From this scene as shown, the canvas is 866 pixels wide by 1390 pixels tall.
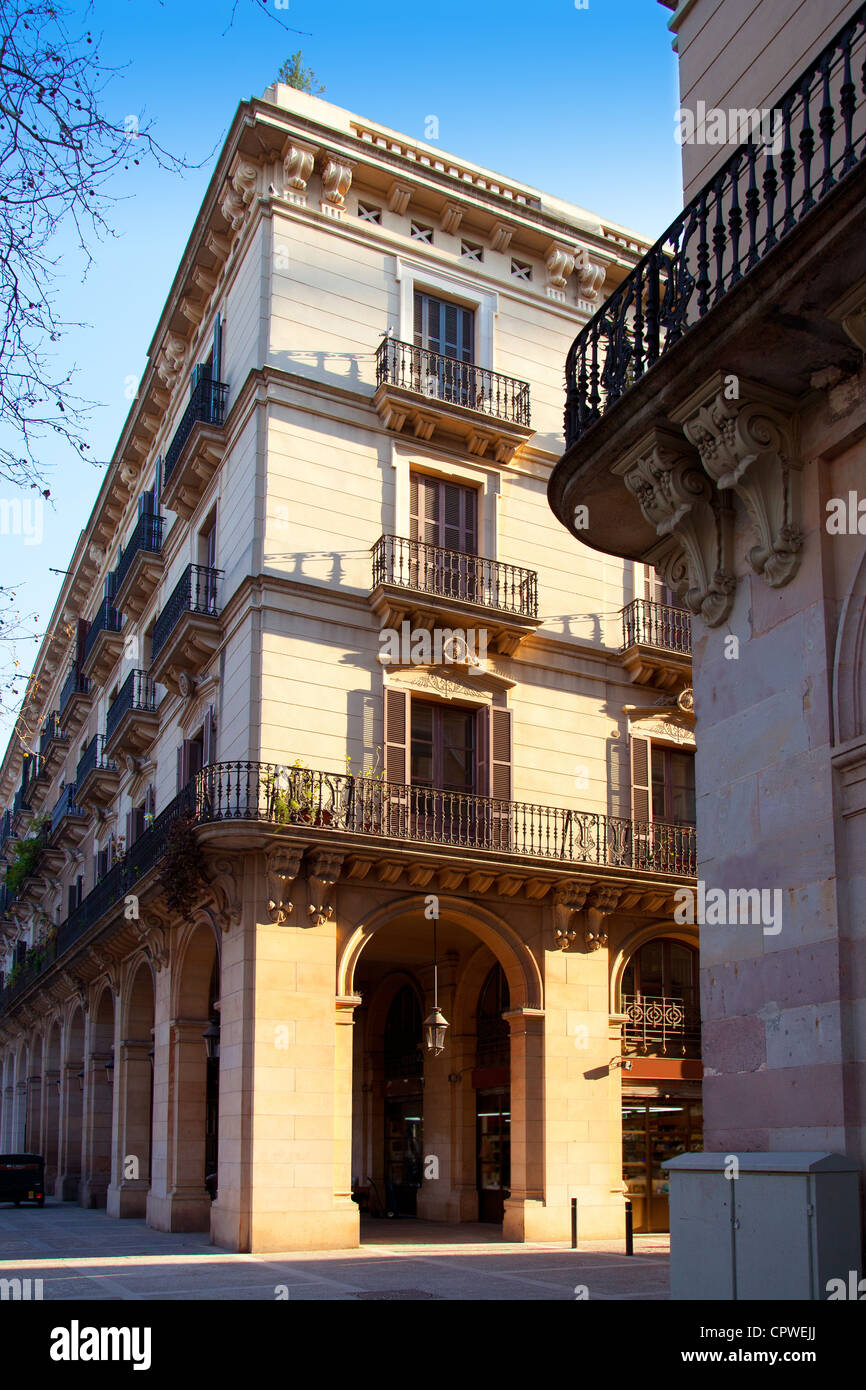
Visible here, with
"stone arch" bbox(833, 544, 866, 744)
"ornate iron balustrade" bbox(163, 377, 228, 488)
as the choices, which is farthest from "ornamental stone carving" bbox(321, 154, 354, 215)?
"stone arch" bbox(833, 544, 866, 744)

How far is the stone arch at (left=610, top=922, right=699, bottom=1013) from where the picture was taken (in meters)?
24.6

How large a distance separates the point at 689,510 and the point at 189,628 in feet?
51.9

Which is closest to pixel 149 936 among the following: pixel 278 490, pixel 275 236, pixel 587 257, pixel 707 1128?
pixel 278 490

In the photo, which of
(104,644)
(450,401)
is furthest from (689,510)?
(104,644)

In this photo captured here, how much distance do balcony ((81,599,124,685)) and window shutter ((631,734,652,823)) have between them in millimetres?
15748

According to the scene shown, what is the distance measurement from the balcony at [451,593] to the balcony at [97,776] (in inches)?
493

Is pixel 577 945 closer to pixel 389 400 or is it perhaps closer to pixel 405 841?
pixel 405 841

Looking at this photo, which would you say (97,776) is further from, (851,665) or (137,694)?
(851,665)

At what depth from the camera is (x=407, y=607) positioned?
77.3 ft

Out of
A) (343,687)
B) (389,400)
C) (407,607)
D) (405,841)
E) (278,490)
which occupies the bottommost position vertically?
(405,841)

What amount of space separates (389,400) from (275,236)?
3.60 m

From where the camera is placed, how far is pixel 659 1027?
2547 centimetres

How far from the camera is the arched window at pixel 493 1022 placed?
25.7 metres

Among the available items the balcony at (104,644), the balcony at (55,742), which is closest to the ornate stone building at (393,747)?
the balcony at (104,644)
